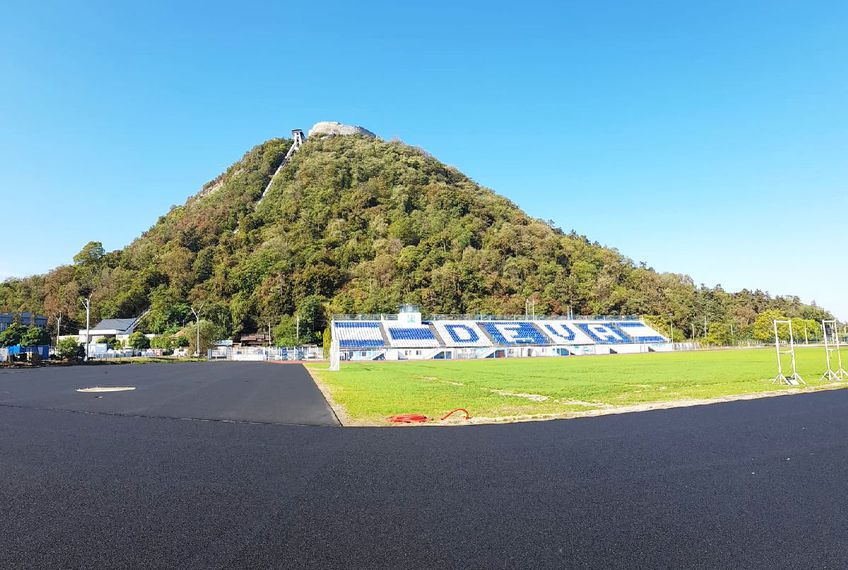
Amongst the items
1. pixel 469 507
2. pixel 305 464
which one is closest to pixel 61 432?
pixel 305 464

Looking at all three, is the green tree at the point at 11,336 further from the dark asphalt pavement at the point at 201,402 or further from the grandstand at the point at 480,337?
the dark asphalt pavement at the point at 201,402

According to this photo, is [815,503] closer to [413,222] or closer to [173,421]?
[173,421]

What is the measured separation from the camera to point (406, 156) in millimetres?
175000

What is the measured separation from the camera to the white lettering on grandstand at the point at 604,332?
76.2m

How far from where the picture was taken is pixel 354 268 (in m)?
119

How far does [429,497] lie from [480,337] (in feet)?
212

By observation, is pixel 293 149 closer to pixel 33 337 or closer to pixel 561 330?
pixel 33 337

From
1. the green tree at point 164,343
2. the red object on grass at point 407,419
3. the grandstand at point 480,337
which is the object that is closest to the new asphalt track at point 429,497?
the red object on grass at point 407,419

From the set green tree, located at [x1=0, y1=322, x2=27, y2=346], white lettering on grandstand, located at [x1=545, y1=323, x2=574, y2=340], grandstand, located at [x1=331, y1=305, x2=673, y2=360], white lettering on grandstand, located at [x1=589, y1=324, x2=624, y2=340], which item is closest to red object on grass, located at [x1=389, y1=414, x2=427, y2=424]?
grandstand, located at [x1=331, y1=305, x2=673, y2=360]

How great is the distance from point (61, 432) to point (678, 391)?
19600mm

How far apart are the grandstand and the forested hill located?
88.1ft

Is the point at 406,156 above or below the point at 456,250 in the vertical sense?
above

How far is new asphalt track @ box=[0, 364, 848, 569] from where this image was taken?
4.23 meters

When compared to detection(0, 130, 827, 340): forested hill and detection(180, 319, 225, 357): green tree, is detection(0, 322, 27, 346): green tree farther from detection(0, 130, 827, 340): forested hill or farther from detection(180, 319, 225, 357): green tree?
detection(0, 130, 827, 340): forested hill
